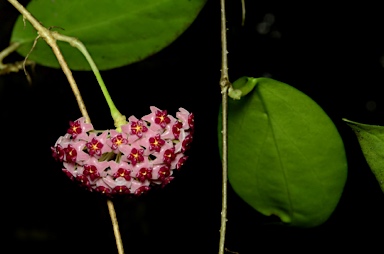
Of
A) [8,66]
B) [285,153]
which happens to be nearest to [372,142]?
[285,153]

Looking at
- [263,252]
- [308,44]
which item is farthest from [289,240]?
[308,44]

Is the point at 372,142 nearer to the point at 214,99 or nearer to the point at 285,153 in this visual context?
the point at 285,153

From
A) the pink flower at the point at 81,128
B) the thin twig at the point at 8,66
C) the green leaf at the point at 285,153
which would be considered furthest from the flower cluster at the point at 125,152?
the thin twig at the point at 8,66

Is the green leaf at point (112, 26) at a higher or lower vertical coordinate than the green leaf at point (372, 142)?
higher

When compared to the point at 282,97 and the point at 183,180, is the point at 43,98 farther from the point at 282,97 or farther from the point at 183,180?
the point at 282,97

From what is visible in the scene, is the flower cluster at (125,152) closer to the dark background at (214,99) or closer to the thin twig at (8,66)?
the thin twig at (8,66)

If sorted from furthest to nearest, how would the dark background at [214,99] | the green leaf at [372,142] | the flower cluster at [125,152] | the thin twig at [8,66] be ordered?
the dark background at [214,99]
the thin twig at [8,66]
the flower cluster at [125,152]
the green leaf at [372,142]
